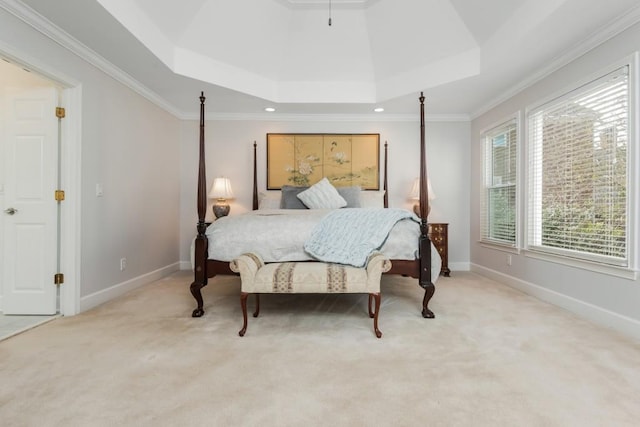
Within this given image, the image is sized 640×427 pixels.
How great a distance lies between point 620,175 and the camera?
261cm

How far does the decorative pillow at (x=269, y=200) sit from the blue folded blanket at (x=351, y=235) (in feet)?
6.14

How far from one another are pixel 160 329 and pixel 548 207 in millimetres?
3697

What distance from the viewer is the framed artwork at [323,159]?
5117 mm

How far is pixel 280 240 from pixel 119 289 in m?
1.97

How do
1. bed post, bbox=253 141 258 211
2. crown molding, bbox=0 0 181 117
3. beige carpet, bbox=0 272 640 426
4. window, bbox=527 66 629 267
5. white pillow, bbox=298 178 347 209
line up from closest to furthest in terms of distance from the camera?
beige carpet, bbox=0 272 640 426
crown molding, bbox=0 0 181 117
window, bbox=527 66 629 267
white pillow, bbox=298 178 347 209
bed post, bbox=253 141 258 211

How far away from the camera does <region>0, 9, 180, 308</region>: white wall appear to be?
112 inches

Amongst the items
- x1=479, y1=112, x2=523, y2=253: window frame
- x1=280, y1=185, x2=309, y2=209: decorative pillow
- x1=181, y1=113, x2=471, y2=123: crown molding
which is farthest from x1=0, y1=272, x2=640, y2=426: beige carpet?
x1=181, y1=113, x2=471, y2=123: crown molding

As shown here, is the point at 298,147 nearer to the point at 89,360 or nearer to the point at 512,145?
the point at 512,145

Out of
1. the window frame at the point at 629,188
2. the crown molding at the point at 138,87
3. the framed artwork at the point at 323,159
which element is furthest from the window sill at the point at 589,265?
the crown molding at the point at 138,87

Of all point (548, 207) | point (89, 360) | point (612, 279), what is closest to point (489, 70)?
point (548, 207)

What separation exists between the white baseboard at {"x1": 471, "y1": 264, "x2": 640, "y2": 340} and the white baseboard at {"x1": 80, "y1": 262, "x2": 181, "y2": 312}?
429 centimetres

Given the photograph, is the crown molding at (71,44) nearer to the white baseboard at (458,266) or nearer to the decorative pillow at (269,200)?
the decorative pillow at (269,200)

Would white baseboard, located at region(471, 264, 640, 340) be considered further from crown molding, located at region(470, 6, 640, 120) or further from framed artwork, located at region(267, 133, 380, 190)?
framed artwork, located at region(267, 133, 380, 190)

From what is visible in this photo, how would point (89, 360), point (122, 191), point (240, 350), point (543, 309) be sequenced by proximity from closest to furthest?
point (89, 360), point (240, 350), point (543, 309), point (122, 191)
